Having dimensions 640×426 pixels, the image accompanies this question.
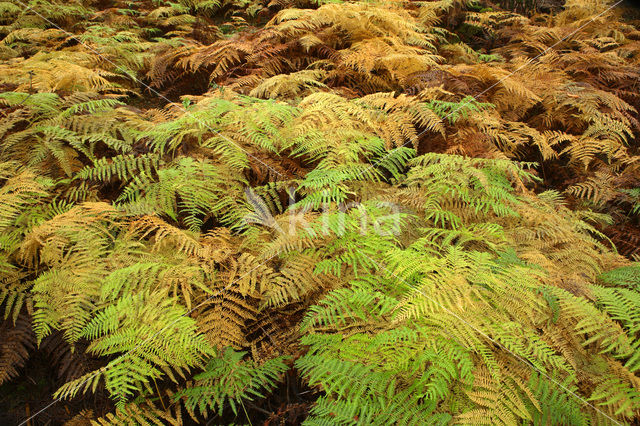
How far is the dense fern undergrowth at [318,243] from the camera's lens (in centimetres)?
158

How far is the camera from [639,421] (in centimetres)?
150

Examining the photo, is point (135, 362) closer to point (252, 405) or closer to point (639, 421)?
point (252, 405)

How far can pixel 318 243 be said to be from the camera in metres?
2.23

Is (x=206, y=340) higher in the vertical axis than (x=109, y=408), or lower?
higher

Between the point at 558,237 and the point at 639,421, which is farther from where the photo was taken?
the point at 558,237

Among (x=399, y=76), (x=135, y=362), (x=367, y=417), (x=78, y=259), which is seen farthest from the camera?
(x=399, y=76)

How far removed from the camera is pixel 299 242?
2148mm

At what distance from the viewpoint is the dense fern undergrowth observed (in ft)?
5.19

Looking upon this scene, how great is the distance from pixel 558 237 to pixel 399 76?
7.75 ft

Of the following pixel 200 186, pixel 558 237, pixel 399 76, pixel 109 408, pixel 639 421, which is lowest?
pixel 109 408

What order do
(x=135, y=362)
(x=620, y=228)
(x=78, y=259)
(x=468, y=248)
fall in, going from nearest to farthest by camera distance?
(x=135, y=362), (x=78, y=259), (x=468, y=248), (x=620, y=228)

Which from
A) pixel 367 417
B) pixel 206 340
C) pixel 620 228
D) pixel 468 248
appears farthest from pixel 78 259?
pixel 620 228

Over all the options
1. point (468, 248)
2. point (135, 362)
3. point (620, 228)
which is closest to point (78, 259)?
point (135, 362)

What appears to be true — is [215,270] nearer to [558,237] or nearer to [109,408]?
[109,408]
